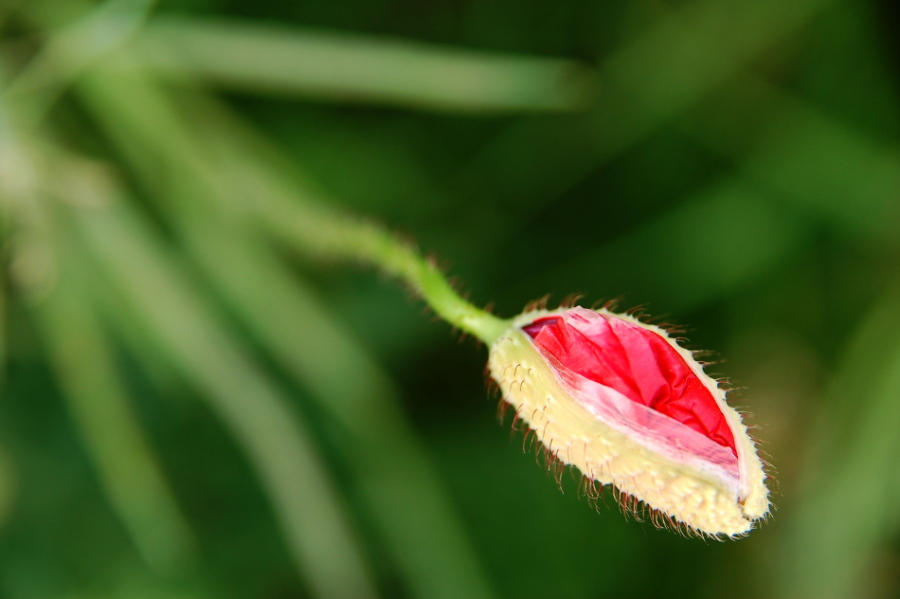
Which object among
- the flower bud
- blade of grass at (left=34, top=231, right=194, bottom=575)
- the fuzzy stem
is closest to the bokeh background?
blade of grass at (left=34, top=231, right=194, bottom=575)

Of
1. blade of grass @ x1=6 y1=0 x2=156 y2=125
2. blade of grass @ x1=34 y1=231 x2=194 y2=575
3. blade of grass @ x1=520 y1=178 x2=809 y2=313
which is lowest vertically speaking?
blade of grass @ x1=520 y1=178 x2=809 y2=313

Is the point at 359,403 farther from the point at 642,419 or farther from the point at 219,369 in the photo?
the point at 642,419

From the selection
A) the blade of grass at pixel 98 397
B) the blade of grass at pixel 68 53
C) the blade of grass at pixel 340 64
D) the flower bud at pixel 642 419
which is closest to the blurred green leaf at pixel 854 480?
the blade of grass at pixel 340 64

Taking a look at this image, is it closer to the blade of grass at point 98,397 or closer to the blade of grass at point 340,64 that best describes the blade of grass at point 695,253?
the blade of grass at point 340,64

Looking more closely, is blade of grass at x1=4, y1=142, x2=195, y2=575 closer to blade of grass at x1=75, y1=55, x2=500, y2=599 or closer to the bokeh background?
the bokeh background

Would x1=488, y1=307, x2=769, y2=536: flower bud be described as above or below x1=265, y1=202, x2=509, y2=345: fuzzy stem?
below

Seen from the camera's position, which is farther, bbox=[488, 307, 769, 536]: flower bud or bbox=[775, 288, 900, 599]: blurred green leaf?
bbox=[775, 288, 900, 599]: blurred green leaf

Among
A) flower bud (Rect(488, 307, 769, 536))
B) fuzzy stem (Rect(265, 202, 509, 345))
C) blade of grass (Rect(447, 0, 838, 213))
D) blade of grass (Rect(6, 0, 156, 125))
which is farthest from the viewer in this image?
blade of grass (Rect(447, 0, 838, 213))
